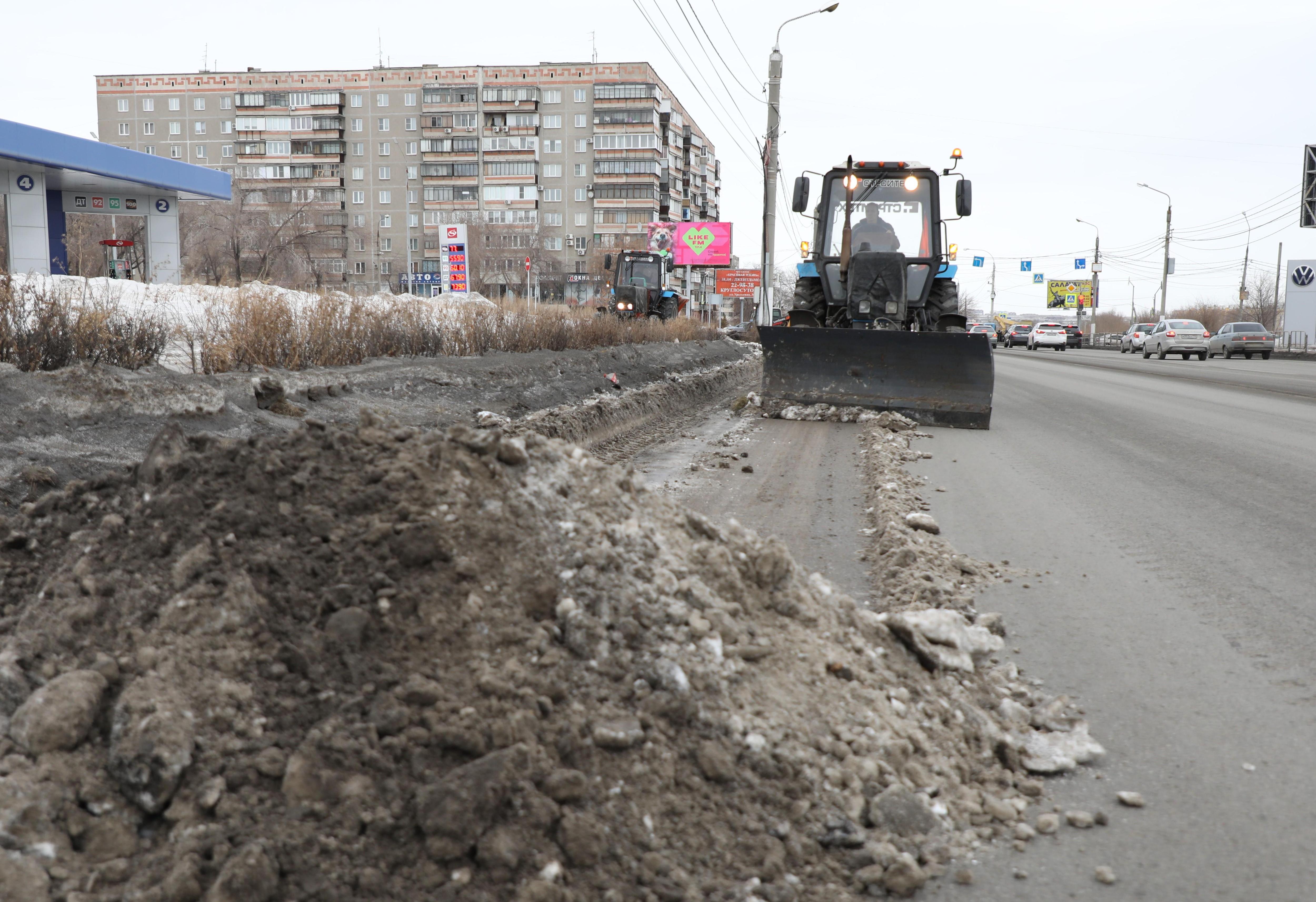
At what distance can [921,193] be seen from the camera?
524 inches

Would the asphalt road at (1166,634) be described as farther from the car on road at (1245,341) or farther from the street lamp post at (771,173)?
the car on road at (1245,341)

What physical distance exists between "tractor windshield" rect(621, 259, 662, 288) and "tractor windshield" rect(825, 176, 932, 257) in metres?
22.9

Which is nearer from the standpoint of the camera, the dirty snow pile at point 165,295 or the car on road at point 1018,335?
the dirty snow pile at point 165,295

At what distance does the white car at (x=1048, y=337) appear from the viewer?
5219 centimetres

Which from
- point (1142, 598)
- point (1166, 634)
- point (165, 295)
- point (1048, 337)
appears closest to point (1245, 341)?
point (1048, 337)

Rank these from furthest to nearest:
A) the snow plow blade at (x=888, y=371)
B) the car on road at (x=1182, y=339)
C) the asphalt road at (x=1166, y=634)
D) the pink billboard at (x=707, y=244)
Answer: the pink billboard at (x=707, y=244), the car on road at (x=1182, y=339), the snow plow blade at (x=888, y=371), the asphalt road at (x=1166, y=634)

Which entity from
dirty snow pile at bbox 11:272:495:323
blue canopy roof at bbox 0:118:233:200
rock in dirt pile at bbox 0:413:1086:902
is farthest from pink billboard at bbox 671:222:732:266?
rock in dirt pile at bbox 0:413:1086:902

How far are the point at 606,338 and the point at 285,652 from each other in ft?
60.3

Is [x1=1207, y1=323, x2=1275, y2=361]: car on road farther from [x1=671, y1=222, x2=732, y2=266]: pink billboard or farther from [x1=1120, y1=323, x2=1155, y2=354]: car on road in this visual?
[x1=671, y1=222, x2=732, y2=266]: pink billboard

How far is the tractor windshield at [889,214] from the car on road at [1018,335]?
47.5 m

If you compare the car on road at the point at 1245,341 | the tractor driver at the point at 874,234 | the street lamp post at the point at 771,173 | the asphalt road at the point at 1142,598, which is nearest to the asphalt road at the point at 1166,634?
the asphalt road at the point at 1142,598

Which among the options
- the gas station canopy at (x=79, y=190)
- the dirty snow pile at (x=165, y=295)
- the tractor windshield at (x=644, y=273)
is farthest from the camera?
the tractor windshield at (x=644, y=273)

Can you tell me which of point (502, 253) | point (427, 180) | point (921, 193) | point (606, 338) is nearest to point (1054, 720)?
point (921, 193)

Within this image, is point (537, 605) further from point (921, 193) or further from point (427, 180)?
point (427, 180)
